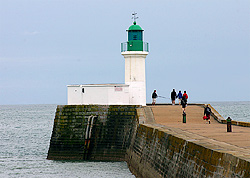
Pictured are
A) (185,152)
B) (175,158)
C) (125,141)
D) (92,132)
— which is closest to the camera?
(185,152)

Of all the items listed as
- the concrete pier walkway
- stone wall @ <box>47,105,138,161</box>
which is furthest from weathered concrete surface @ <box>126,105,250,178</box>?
stone wall @ <box>47,105,138,161</box>

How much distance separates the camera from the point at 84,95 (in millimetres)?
24766

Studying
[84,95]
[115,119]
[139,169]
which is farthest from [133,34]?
[139,169]

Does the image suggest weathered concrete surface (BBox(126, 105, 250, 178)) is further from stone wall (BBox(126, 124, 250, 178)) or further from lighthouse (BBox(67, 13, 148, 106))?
lighthouse (BBox(67, 13, 148, 106))

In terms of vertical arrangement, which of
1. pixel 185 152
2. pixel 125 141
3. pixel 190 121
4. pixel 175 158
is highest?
pixel 190 121

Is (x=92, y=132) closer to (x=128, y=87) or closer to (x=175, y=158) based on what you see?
(x=128, y=87)

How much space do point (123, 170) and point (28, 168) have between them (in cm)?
488

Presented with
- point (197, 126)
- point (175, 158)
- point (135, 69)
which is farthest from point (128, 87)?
point (175, 158)

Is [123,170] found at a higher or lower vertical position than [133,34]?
lower

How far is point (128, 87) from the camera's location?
26156 millimetres

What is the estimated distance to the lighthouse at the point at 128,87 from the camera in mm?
24703

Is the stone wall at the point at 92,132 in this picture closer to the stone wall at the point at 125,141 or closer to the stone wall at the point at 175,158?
the stone wall at the point at 125,141

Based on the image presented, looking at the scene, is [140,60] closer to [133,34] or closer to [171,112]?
[133,34]

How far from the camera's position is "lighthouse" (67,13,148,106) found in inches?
973
